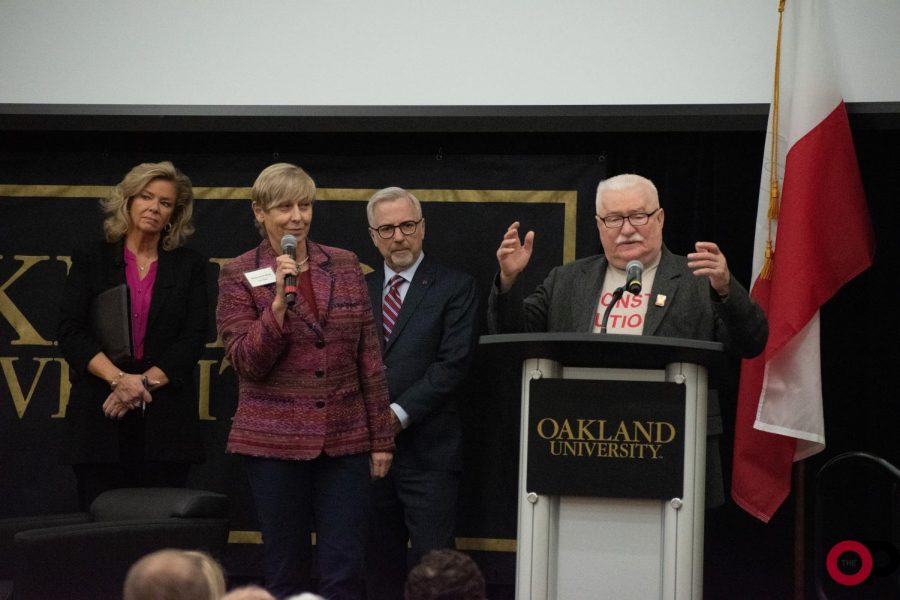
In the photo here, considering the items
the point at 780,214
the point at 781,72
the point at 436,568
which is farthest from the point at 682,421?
the point at 781,72

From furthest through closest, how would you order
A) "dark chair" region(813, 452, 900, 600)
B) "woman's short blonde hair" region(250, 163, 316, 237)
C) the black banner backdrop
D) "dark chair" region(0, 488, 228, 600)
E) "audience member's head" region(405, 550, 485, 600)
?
the black banner backdrop, "dark chair" region(813, 452, 900, 600), "woman's short blonde hair" region(250, 163, 316, 237), "dark chair" region(0, 488, 228, 600), "audience member's head" region(405, 550, 485, 600)

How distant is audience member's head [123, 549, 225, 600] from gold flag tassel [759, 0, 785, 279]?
7.94 ft

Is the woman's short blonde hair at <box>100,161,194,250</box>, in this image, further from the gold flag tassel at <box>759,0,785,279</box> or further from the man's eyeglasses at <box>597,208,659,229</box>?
the gold flag tassel at <box>759,0,785,279</box>

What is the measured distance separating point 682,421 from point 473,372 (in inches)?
76.6

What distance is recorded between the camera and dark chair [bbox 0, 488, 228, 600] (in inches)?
116

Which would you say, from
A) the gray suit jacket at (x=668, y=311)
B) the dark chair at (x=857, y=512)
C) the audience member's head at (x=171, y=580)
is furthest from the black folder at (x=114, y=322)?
the dark chair at (x=857, y=512)

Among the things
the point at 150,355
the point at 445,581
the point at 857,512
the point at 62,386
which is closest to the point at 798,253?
the point at 857,512

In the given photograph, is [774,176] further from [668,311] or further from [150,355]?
[150,355]

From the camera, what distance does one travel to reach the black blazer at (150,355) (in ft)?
12.1

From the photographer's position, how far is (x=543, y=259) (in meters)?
4.46

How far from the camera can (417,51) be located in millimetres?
4090

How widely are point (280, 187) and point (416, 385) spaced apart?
0.98 metres

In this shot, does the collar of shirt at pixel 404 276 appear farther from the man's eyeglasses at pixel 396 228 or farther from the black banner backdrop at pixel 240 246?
the black banner backdrop at pixel 240 246

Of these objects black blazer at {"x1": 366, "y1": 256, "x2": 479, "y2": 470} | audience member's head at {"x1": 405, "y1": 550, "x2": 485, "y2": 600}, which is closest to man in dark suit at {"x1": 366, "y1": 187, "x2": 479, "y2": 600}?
black blazer at {"x1": 366, "y1": 256, "x2": 479, "y2": 470}
